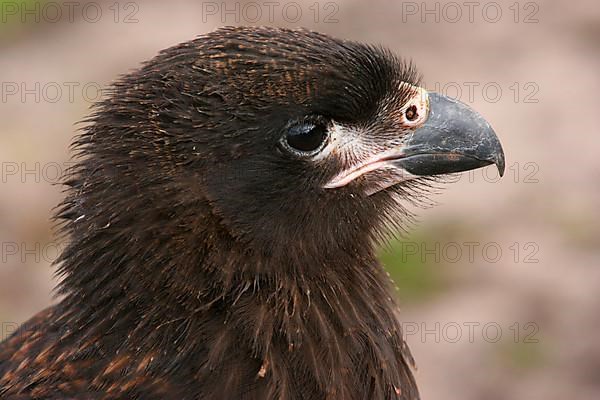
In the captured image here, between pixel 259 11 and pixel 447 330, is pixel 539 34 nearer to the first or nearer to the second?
pixel 259 11

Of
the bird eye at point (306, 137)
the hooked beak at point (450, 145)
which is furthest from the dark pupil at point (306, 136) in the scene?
the hooked beak at point (450, 145)

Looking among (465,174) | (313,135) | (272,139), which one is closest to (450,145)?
(313,135)

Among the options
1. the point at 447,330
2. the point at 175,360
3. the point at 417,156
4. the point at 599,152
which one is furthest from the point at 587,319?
the point at 175,360

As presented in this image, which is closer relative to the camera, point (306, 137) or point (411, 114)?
point (306, 137)

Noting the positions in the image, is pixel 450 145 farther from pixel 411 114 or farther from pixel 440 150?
pixel 411 114

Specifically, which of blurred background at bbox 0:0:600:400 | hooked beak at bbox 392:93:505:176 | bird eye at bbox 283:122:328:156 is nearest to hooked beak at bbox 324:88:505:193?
hooked beak at bbox 392:93:505:176

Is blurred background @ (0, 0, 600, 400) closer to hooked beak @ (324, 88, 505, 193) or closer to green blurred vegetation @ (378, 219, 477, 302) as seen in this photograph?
green blurred vegetation @ (378, 219, 477, 302)

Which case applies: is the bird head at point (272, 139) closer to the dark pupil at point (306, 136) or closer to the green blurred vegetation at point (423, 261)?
the dark pupil at point (306, 136)
